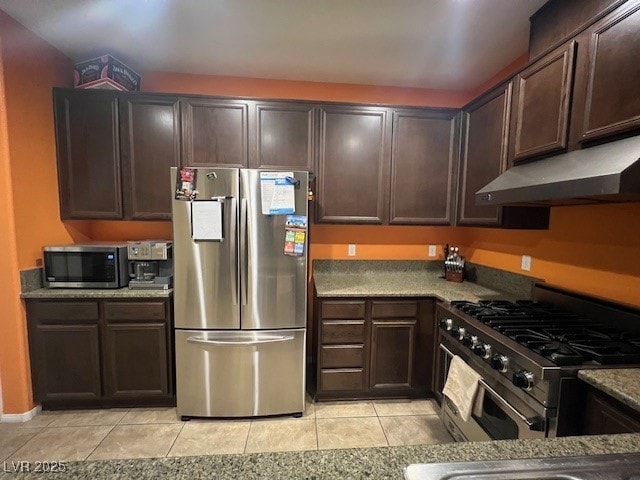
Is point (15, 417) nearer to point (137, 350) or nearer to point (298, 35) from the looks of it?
point (137, 350)

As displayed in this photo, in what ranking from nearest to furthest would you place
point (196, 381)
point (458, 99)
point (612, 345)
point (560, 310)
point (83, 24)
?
point (612, 345) → point (560, 310) → point (83, 24) → point (196, 381) → point (458, 99)

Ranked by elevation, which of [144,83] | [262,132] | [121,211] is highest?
[144,83]

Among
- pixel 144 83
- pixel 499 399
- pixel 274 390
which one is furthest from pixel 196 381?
pixel 144 83

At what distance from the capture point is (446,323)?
1872 millimetres

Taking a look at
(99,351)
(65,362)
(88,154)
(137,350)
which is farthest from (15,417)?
(88,154)

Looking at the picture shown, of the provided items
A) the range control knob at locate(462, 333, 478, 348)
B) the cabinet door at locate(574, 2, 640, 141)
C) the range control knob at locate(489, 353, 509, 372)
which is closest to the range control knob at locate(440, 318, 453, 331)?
the range control knob at locate(462, 333, 478, 348)

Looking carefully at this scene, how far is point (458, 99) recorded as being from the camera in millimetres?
2814

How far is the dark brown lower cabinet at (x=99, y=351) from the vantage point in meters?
2.09

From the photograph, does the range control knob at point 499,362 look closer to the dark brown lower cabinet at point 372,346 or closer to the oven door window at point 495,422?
the oven door window at point 495,422

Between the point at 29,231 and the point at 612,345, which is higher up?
the point at 29,231

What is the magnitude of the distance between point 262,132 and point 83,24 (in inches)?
53.0

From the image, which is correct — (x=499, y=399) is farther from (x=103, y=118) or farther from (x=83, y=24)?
(x=83, y=24)

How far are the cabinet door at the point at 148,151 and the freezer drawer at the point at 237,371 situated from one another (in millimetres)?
1073

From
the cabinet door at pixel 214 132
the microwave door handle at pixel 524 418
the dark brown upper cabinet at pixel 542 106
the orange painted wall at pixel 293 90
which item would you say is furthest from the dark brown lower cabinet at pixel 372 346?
the orange painted wall at pixel 293 90
